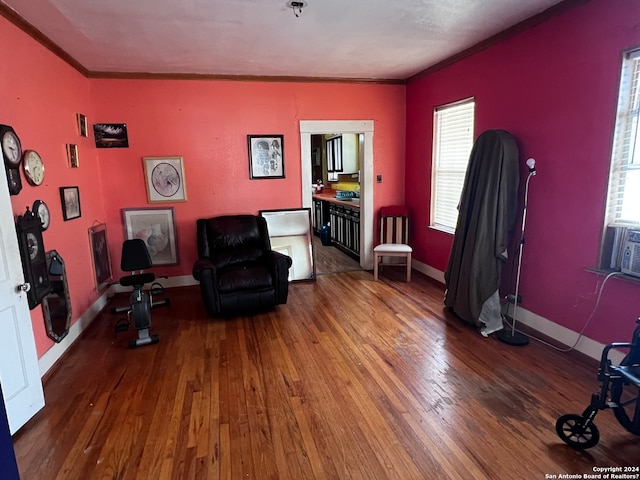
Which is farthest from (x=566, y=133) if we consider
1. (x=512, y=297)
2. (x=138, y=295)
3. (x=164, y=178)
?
(x=164, y=178)

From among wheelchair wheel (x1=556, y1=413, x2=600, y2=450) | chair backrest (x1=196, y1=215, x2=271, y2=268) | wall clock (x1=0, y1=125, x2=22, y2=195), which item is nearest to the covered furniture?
chair backrest (x1=196, y1=215, x2=271, y2=268)

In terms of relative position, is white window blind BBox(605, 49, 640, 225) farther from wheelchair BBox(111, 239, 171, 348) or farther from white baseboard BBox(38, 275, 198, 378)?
white baseboard BBox(38, 275, 198, 378)

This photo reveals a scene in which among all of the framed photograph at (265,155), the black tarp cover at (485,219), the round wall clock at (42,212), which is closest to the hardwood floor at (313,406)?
the black tarp cover at (485,219)

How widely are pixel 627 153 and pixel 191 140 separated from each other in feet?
13.8

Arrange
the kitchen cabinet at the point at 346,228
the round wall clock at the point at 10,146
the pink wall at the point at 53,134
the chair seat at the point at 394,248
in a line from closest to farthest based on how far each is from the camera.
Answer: the round wall clock at the point at 10,146, the pink wall at the point at 53,134, the chair seat at the point at 394,248, the kitchen cabinet at the point at 346,228

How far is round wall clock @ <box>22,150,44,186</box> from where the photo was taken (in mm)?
2650

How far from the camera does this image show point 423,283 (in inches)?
185

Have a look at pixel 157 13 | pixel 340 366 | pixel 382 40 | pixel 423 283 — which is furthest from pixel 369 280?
pixel 157 13

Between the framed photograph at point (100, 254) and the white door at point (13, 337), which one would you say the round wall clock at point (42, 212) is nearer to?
the white door at point (13, 337)

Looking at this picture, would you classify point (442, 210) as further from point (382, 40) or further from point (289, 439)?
point (289, 439)

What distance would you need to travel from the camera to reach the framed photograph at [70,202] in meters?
3.27

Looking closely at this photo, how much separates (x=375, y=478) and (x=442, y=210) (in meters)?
3.47

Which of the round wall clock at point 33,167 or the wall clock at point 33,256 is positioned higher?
A: the round wall clock at point 33,167

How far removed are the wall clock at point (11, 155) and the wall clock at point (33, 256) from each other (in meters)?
0.20
